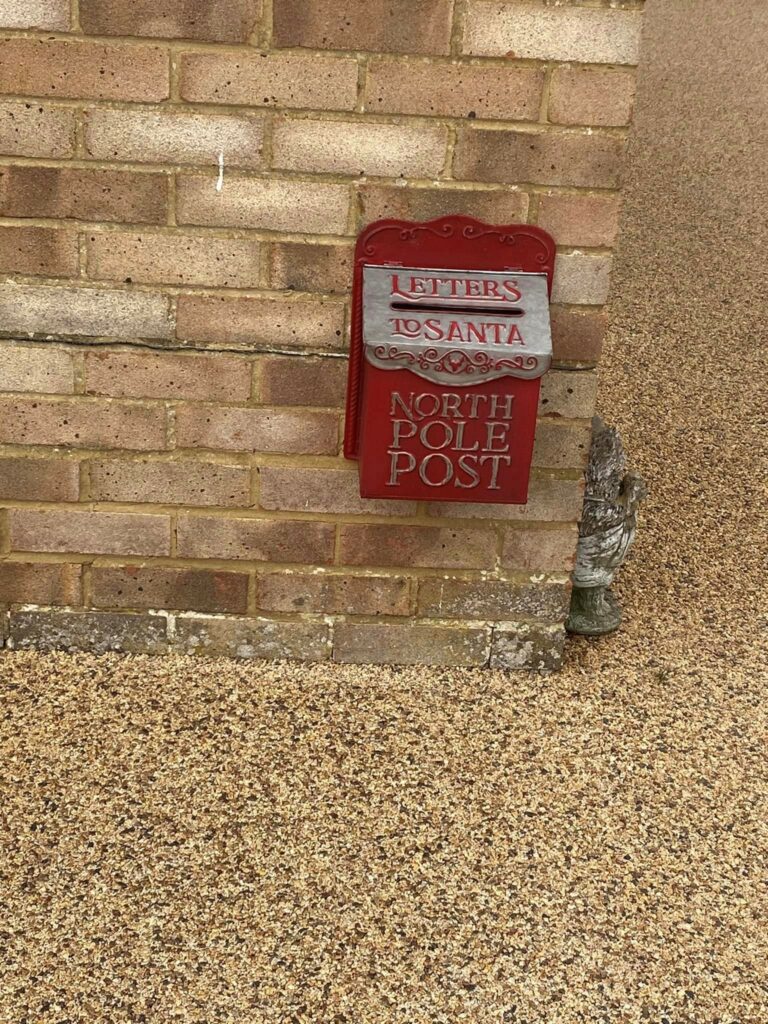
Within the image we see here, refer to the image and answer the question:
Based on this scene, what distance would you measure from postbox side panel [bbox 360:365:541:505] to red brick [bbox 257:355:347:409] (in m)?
0.18

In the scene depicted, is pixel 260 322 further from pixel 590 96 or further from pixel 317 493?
pixel 590 96

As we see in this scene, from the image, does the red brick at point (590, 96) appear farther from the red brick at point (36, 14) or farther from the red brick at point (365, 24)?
the red brick at point (36, 14)

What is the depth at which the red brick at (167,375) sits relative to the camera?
9.11 feet

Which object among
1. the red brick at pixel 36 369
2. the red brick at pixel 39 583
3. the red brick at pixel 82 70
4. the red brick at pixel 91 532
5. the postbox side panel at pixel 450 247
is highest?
the red brick at pixel 82 70

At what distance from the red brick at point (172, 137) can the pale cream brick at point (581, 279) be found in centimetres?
71

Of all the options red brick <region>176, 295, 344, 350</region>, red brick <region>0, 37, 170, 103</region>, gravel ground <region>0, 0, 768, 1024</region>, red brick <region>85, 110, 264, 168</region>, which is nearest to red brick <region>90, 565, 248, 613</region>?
gravel ground <region>0, 0, 768, 1024</region>

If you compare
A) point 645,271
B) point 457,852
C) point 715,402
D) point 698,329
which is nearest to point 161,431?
point 457,852

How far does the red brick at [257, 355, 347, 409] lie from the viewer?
109 inches

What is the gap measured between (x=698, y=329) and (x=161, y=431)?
3762 millimetres

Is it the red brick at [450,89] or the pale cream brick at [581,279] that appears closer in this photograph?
the red brick at [450,89]

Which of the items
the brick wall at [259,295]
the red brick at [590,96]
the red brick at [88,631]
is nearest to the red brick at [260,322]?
the brick wall at [259,295]

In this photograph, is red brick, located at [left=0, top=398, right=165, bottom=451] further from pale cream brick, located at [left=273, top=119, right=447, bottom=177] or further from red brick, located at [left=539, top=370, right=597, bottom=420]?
red brick, located at [left=539, top=370, right=597, bottom=420]

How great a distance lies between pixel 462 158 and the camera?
8.54 feet

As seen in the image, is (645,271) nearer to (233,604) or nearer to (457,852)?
(233,604)
